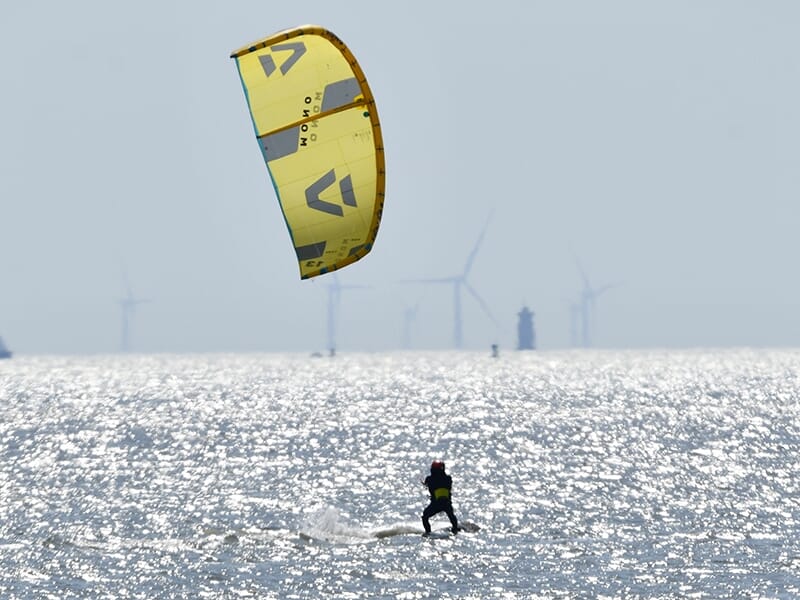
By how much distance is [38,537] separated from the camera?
4272 cm

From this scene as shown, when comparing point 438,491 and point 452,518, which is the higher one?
point 438,491

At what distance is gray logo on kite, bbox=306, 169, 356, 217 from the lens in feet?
101

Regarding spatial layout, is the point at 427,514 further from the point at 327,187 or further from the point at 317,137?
the point at 317,137

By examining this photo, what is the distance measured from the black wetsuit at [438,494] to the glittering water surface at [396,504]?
2.15 ft

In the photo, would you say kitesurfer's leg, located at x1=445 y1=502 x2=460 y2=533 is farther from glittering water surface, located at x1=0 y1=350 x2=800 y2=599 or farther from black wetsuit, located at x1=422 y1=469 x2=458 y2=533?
glittering water surface, located at x1=0 y1=350 x2=800 y2=599

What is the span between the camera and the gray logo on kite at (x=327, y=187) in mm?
30875

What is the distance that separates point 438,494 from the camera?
40.2 meters

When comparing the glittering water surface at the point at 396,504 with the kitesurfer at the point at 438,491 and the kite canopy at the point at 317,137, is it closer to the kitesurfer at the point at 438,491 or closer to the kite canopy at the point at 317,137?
the kitesurfer at the point at 438,491

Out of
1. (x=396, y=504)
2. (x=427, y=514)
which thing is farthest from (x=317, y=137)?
(x=396, y=504)

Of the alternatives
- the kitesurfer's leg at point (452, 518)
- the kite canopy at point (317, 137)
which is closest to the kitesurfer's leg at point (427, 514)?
the kitesurfer's leg at point (452, 518)

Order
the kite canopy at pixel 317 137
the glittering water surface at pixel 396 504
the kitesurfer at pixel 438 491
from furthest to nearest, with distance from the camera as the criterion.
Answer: the kitesurfer at pixel 438 491
the glittering water surface at pixel 396 504
the kite canopy at pixel 317 137

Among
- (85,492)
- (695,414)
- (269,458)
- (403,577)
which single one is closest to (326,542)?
(403,577)

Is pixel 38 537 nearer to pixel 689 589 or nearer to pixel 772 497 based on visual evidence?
pixel 689 589

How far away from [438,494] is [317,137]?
42.6ft
